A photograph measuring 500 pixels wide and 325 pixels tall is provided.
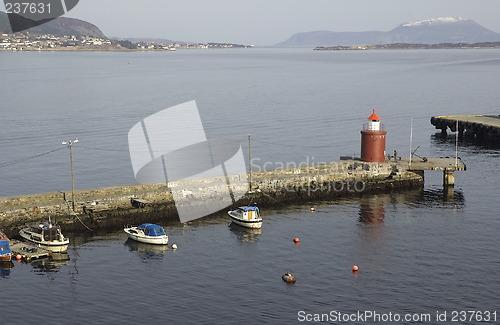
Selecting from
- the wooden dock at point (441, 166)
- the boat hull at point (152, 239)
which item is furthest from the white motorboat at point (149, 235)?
the wooden dock at point (441, 166)

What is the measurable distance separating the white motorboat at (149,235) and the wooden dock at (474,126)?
68.9 meters

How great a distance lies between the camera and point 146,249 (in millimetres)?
51188

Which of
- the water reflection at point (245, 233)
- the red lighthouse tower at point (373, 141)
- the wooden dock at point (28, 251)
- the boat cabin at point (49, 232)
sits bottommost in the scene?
the water reflection at point (245, 233)

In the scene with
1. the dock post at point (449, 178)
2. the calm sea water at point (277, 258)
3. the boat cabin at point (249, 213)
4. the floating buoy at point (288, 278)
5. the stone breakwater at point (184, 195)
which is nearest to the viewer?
the calm sea water at point (277, 258)

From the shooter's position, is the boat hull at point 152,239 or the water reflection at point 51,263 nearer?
the water reflection at point 51,263

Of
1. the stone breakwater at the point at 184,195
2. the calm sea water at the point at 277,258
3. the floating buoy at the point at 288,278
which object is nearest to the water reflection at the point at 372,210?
the calm sea water at the point at 277,258

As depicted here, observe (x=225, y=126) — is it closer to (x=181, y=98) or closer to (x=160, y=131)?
(x=160, y=131)

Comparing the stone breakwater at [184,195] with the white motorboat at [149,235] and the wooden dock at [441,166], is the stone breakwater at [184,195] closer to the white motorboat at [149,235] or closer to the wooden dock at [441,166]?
the wooden dock at [441,166]

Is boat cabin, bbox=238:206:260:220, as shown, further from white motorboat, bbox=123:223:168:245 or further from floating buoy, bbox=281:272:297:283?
floating buoy, bbox=281:272:297:283

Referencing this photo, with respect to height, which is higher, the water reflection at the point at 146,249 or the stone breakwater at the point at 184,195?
the stone breakwater at the point at 184,195

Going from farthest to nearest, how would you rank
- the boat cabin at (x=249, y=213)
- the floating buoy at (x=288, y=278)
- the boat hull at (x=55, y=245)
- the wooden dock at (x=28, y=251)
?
the boat cabin at (x=249, y=213)
the boat hull at (x=55, y=245)
the wooden dock at (x=28, y=251)
the floating buoy at (x=288, y=278)

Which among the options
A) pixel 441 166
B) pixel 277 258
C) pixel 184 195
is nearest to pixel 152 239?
pixel 277 258

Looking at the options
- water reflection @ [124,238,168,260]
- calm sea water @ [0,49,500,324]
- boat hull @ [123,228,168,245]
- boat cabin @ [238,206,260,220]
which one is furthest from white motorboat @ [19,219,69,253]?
boat cabin @ [238,206,260,220]

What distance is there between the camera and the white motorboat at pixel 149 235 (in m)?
51.9
